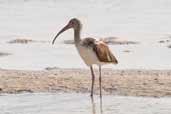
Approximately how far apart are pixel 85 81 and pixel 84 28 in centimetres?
765

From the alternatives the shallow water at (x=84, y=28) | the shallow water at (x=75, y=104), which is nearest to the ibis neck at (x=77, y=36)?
the shallow water at (x=75, y=104)

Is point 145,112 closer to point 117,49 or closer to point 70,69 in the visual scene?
point 70,69

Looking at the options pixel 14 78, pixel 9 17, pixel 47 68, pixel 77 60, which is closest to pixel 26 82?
pixel 14 78

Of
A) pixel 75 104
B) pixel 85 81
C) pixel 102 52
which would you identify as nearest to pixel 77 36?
pixel 102 52

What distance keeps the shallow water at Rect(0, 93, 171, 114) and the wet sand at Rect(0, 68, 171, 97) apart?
415mm

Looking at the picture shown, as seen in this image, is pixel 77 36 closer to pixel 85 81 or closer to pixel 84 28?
pixel 85 81

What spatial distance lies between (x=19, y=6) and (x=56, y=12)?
78.6 inches

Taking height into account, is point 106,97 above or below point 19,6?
below

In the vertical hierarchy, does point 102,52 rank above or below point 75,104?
above

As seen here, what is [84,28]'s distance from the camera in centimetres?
1992

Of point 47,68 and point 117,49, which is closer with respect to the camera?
point 47,68

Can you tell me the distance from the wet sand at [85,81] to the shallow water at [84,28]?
0.86 meters

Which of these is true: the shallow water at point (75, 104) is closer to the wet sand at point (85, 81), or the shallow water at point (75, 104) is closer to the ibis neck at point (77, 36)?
the wet sand at point (85, 81)

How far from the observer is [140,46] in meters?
16.7
